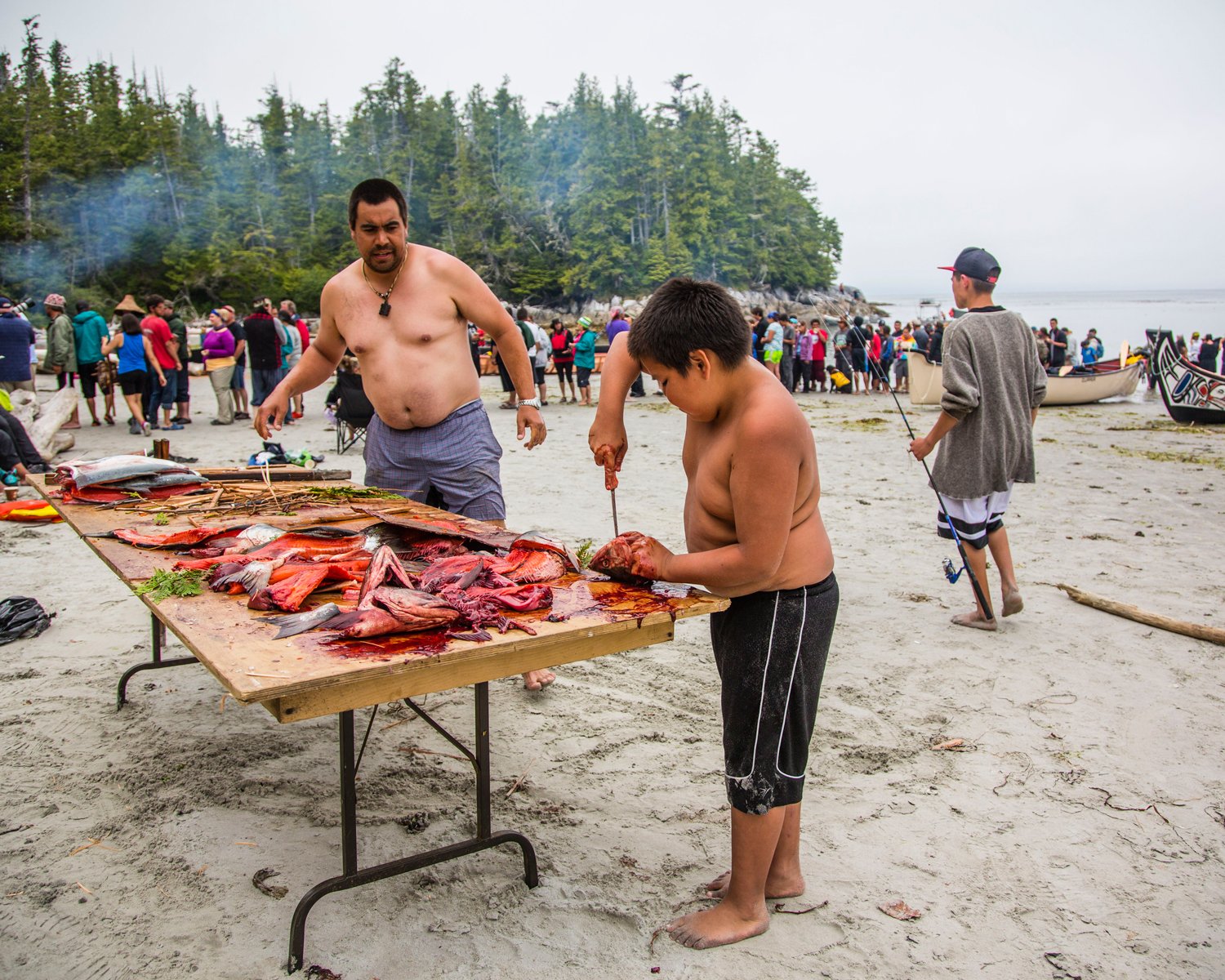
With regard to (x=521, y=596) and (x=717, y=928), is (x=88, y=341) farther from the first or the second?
(x=717, y=928)

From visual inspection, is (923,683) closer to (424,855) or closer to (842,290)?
(424,855)

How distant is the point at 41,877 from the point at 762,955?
2.12m

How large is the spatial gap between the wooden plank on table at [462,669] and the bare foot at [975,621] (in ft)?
10.4

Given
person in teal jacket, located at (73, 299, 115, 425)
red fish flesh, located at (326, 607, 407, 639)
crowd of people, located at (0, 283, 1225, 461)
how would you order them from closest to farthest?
red fish flesh, located at (326, 607, 407, 639) → crowd of people, located at (0, 283, 1225, 461) → person in teal jacket, located at (73, 299, 115, 425)

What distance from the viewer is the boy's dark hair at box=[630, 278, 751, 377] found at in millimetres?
2053

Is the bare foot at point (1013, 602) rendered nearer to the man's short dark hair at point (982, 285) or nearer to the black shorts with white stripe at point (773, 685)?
the man's short dark hair at point (982, 285)

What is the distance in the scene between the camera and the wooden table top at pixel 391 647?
1.75 metres

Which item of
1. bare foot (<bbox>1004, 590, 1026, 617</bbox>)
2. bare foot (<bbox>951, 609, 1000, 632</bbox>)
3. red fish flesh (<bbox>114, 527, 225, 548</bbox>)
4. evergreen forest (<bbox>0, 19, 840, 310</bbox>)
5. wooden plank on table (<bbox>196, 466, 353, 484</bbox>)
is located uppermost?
evergreen forest (<bbox>0, 19, 840, 310</bbox>)

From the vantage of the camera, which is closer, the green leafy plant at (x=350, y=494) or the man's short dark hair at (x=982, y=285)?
the green leafy plant at (x=350, y=494)

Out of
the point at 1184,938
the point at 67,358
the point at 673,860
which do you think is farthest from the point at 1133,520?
the point at 67,358

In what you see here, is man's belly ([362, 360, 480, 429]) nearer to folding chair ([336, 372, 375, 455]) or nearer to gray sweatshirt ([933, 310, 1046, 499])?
gray sweatshirt ([933, 310, 1046, 499])

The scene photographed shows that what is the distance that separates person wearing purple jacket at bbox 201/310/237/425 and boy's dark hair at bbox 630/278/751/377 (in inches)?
486

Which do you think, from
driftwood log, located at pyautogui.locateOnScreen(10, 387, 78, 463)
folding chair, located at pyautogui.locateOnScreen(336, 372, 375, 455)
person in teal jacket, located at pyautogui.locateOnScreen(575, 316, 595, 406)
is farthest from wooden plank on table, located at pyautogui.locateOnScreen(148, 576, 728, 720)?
person in teal jacket, located at pyautogui.locateOnScreen(575, 316, 595, 406)

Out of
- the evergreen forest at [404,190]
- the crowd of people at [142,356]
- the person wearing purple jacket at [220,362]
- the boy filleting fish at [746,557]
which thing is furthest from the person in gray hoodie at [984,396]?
the evergreen forest at [404,190]
